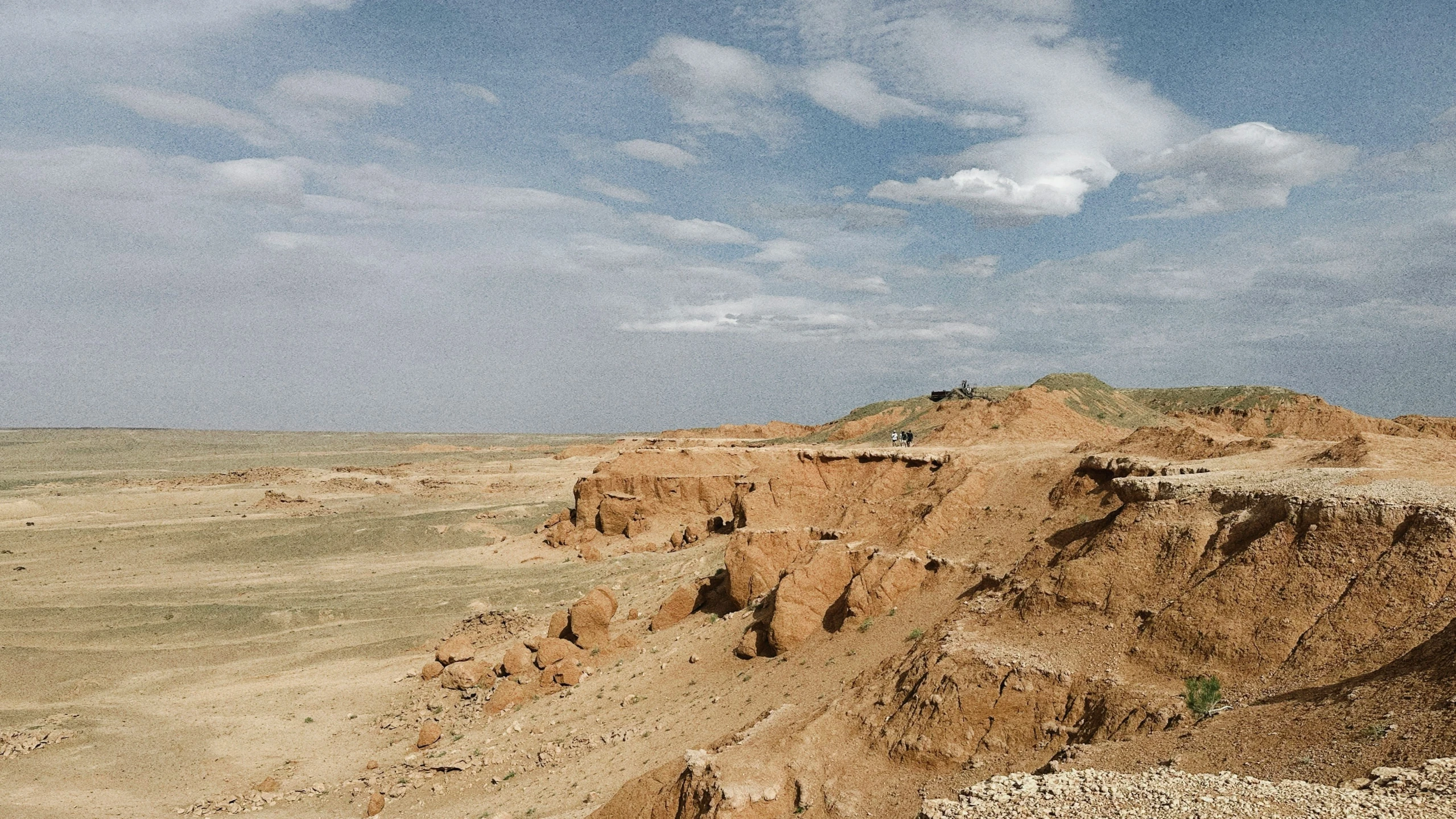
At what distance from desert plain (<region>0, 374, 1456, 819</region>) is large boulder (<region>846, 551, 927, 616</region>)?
0.23ft

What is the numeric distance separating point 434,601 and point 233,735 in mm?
9905

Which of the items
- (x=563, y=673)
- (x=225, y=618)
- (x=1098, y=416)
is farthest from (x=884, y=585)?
(x=1098, y=416)

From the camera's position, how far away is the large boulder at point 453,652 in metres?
22.3

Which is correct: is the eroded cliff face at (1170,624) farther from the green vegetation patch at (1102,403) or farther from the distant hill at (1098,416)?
the green vegetation patch at (1102,403)

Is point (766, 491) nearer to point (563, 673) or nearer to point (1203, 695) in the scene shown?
point (563, 673)

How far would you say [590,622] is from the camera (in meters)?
22.0

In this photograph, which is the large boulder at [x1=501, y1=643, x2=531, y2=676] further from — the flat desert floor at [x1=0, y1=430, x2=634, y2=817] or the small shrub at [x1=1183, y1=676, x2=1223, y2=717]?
the small shrub at [x1=1183, y1=676, x2=1223, y2=717]

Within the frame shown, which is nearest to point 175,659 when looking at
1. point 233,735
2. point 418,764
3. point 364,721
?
point 233,735

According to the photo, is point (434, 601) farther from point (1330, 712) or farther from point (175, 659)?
point (1330, 712)

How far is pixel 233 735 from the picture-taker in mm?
19484

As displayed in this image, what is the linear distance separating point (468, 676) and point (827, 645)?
1041 cm

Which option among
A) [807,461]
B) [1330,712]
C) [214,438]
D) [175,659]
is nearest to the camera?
[1330,712]

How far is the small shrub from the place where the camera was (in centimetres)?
865

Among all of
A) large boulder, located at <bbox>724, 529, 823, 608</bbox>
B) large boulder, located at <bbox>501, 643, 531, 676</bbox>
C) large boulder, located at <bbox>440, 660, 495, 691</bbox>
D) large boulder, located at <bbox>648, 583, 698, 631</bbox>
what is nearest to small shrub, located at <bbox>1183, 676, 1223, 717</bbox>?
large boulder, located at <bbox>724, 529, 823, 608</bbox>
